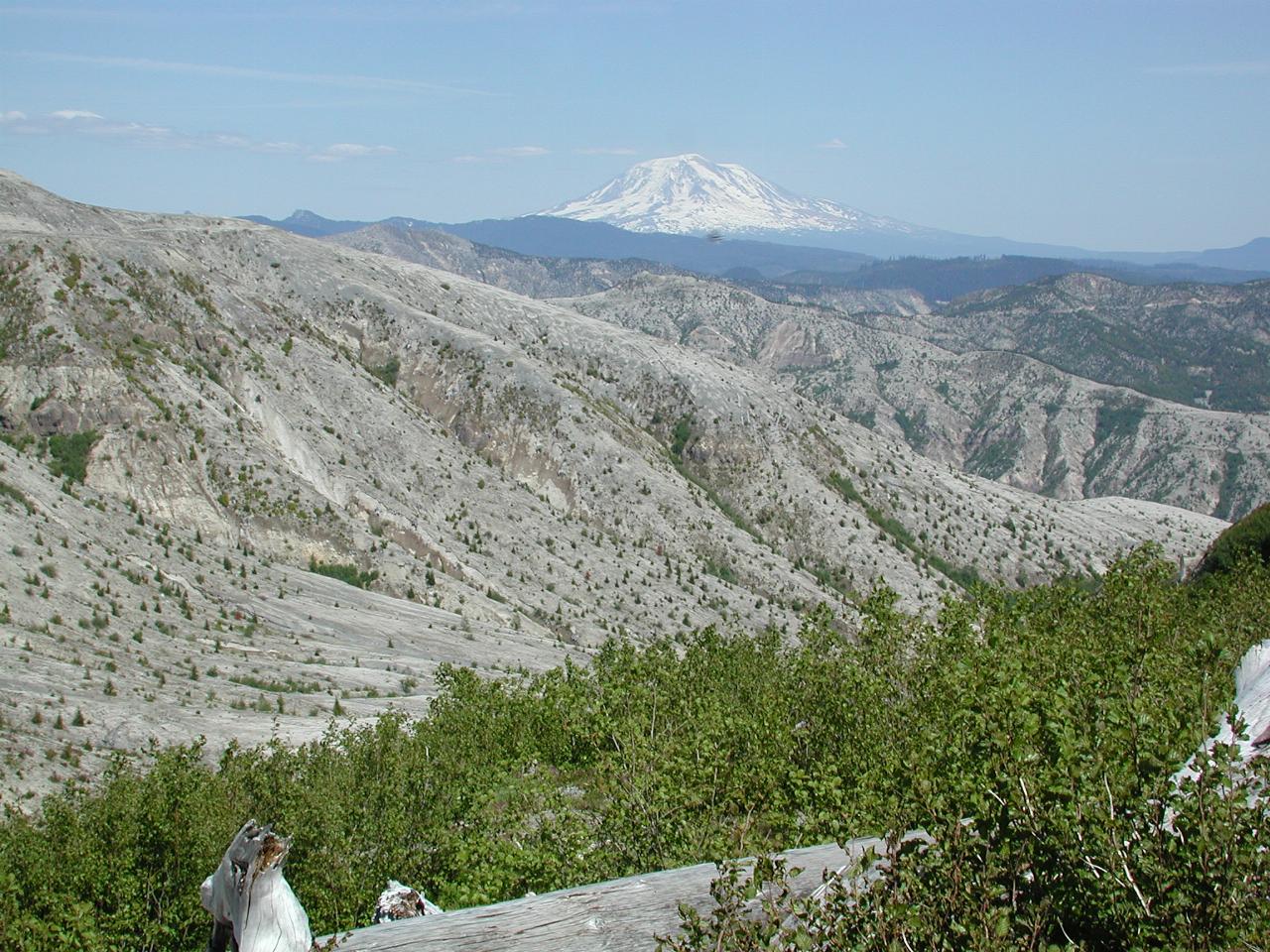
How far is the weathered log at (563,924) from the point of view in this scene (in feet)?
24.5

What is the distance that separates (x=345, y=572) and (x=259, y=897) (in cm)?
5380

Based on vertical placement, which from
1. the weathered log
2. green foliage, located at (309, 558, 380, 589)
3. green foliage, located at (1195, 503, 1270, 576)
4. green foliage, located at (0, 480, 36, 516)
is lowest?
green foliage, located at (309, 558, 380, 589)

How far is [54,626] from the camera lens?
36219 millimetres

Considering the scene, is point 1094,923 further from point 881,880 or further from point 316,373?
point 316,373

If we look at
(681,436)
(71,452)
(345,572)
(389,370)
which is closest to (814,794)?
(345,572)

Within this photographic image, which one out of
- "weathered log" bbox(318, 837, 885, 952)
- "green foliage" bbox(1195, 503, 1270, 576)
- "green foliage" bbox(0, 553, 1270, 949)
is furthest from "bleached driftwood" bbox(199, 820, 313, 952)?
"green foliage" bbox(1195, 503, 1270, 576)

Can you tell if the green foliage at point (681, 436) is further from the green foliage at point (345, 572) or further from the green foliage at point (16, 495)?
→ the green foliage at point (16, 495)

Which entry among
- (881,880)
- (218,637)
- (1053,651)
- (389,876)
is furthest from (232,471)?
(881,880)

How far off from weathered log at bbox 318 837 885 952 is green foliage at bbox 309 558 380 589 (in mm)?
52094

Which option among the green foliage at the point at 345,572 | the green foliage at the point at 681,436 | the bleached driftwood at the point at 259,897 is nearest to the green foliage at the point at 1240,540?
the green foliage at the point at 345,572

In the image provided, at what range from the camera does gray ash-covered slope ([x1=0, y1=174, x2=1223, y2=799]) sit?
3872 cm

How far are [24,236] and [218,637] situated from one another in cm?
4250

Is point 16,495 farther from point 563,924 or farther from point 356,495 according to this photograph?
point 563,924

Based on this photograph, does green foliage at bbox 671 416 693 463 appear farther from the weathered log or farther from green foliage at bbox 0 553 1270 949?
the weathered log
